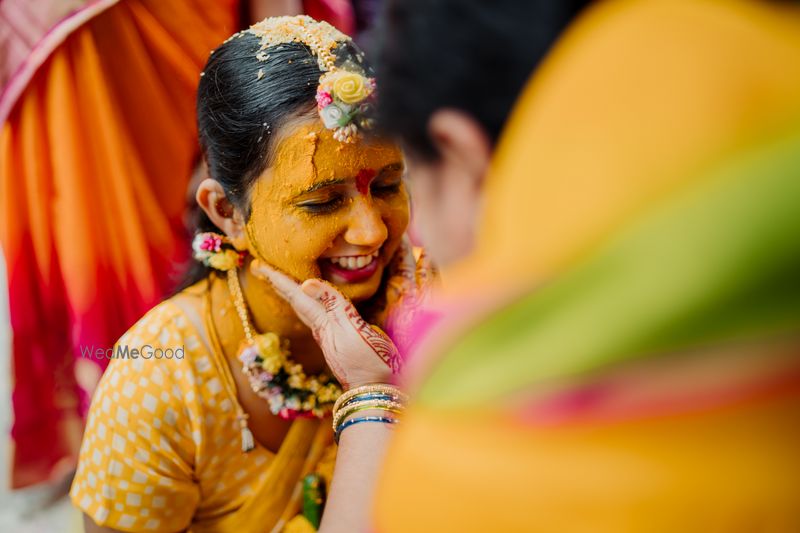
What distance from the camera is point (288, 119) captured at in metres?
1.19

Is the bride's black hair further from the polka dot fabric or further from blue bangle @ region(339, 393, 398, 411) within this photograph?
blue bangle @ region(339, 393, 398, 411)

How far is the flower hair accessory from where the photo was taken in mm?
1339

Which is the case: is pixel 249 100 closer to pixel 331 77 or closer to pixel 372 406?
pixel 331 77

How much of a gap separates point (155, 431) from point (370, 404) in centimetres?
43

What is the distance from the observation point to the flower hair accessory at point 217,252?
134 centimetres

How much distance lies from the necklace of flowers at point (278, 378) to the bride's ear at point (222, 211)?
0.07 meters

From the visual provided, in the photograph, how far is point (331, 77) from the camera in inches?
44.7

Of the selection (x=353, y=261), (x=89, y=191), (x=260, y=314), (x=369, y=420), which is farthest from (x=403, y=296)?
(x=89, y=191)

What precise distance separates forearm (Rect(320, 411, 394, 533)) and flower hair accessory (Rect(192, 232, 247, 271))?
428 mm

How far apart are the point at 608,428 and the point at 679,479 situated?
53 mm

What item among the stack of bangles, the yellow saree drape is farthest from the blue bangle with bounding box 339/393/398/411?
the yellow saree drape

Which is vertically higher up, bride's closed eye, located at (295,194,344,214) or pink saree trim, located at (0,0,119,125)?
pink saree trim, located at (0,0,119,125)

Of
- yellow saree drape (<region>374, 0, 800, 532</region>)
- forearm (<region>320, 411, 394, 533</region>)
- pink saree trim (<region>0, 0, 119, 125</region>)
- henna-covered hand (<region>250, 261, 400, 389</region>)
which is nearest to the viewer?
yellow saree drape (<region>374, 0, 800, 532</region>)

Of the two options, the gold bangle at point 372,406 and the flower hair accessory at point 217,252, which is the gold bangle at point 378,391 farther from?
the flower hair accessory at point 217,252
